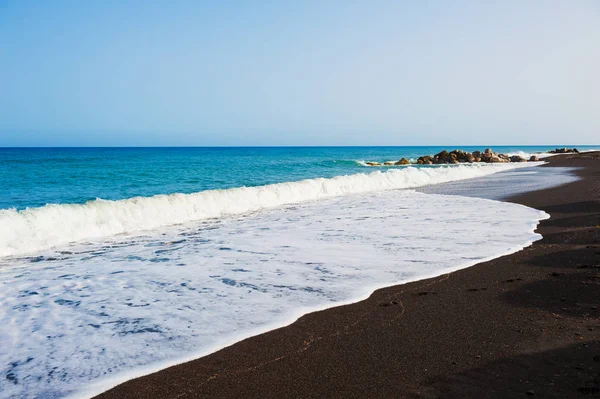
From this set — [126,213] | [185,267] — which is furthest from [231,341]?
[126,213]

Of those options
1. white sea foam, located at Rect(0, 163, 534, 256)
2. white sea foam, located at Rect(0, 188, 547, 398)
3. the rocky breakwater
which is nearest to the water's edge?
white sea foam, located at Rect(0, 188, 547, 398)

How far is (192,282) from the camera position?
21.1ft

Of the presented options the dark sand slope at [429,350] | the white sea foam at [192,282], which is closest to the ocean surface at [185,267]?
the white sea foam at [192,282]

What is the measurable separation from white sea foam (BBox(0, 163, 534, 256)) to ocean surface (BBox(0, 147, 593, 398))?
0.14 feet

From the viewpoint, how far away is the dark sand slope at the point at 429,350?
3.29 m

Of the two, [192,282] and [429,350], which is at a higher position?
[429,350]

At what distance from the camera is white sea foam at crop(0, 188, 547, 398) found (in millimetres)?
4062

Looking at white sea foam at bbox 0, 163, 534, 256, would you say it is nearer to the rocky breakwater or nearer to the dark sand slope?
the dark sand slope

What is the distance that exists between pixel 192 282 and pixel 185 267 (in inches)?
37.8

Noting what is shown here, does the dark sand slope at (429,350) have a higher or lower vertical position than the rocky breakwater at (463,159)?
lower

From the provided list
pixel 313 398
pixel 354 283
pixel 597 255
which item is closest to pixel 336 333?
pixel 313 398

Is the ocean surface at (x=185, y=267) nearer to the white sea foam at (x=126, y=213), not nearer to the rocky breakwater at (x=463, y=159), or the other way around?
the white sea foam at (x=126, y=213)

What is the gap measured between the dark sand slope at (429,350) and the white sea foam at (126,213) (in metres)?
8.05

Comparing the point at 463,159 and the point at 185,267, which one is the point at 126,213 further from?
the point at 463,159
